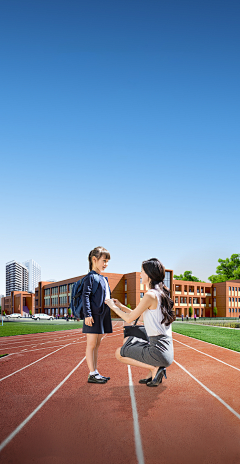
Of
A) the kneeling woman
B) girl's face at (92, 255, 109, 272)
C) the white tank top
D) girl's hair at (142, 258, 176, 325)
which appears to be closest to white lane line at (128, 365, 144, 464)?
the kneeling woman

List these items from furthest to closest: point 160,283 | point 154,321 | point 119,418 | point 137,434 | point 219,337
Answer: point 219,337 → point 160,283 → point 154,321 → point 119,418 → point 137,434

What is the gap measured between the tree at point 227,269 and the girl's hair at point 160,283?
95.4m

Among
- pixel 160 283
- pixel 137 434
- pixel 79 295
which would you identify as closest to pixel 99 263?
pixel 79 295

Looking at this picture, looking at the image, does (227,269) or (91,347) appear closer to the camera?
(91,347)

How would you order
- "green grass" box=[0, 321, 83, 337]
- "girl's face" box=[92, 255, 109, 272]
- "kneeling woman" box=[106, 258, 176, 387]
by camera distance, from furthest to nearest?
"green grass" box=[0, 321, 83, 337]
"girl's face" box=[92, 255, 109, 272]
"kneeling woman" box=[106, 258, 176, 387]

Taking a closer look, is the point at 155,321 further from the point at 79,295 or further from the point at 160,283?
the point at 79,295

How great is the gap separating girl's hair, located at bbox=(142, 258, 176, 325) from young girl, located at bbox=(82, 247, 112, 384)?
→ 30.7 inches

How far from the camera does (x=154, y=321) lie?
4.79 m

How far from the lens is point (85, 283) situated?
5.22 metres

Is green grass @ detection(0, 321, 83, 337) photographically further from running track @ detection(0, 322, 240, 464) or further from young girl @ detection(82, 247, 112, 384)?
young girl @ detection(82, 247, 112, 384)

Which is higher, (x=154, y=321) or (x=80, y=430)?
(x=154, y=321)

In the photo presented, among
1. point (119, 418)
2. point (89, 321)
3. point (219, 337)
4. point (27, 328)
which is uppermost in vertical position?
point (89, 321)

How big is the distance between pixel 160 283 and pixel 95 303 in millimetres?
A: 1079

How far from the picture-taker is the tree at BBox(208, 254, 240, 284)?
316ft
